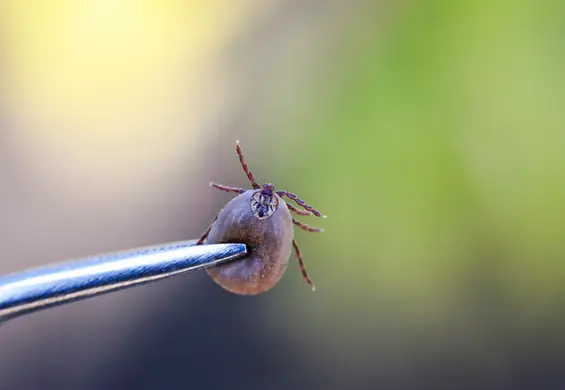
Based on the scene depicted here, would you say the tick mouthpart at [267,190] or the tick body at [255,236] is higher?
the tick mouthpart at [267,190]

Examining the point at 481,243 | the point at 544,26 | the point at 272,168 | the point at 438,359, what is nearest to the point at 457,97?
the point at 544,26

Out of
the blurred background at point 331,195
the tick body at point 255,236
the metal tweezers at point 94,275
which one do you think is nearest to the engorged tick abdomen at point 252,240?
the tick body at point 255,236

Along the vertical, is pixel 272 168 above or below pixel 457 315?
above

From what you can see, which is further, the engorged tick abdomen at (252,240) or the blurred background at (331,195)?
the blurred background at (331,195)

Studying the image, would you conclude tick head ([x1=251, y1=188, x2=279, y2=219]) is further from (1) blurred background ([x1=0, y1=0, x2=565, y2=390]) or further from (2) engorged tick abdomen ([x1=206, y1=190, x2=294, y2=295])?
(1) blurred background ([x1=0, y1=0, x2=565, y2=390])

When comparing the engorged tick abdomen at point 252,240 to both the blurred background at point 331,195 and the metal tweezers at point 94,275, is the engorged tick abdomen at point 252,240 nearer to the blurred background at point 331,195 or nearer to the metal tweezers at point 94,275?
the metal tweezers at point 94,275

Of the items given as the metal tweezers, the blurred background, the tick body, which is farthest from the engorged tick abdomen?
the blurred background

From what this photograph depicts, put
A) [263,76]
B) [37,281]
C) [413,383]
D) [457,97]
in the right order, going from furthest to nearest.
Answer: [263,76] → [457,97] → [413,383] → [37,281]

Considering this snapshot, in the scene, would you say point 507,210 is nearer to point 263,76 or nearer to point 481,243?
point 481,243

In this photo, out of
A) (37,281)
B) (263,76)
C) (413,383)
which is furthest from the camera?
(263,76)
